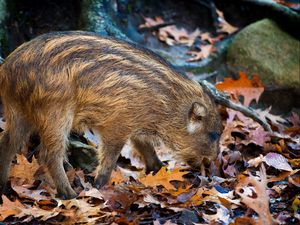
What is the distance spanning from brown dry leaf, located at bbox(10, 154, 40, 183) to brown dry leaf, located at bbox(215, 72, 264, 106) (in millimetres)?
3245

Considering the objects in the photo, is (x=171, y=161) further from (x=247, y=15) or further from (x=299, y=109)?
(x=247, y=15)

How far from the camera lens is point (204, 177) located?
6.07 m

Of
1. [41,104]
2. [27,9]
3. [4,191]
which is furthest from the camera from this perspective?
[27,9]

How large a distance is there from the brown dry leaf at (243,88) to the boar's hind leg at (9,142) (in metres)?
3.39

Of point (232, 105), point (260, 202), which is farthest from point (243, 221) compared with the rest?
point (232, 105)

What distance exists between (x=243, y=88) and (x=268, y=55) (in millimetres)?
1426

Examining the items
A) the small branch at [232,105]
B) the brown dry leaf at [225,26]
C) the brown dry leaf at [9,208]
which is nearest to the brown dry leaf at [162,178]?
the brown dry leaf at [9,208]

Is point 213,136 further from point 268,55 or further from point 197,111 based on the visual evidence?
point 268,55

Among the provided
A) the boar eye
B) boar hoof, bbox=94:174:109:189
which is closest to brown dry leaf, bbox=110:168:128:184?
boar hoof, bbox=94:174:109:189

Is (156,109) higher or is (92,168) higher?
(156,109)

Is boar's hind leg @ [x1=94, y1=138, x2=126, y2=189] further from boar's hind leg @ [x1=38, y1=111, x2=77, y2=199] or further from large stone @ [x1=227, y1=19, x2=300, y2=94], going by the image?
large stone @ [x1=227, y1=19, x2=300, y2=94]

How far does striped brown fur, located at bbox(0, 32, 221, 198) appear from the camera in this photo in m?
5.44

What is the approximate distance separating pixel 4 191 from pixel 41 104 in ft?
3.25

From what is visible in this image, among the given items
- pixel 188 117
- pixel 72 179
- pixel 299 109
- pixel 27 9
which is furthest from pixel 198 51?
pixel 72 179
